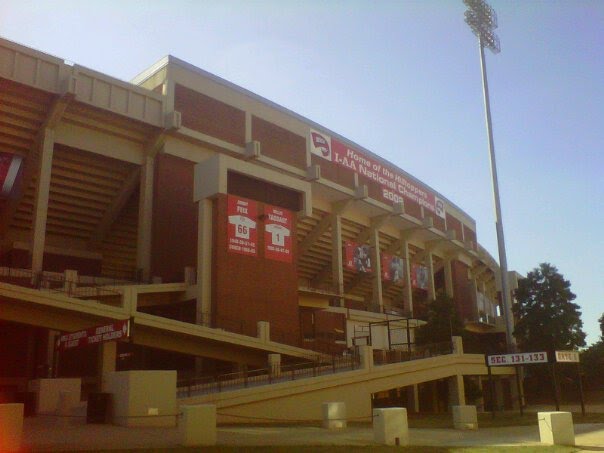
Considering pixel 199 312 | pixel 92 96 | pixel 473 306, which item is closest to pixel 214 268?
pixel 199 312

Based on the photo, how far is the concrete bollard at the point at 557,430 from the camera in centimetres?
1736

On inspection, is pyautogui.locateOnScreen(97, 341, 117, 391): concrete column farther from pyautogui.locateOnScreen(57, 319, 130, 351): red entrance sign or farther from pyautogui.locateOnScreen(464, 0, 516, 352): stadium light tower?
pyautogui.locateOnScreen(464, 0, 516, 352): stadium light tower

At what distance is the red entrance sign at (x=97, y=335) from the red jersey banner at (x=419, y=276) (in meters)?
47.5

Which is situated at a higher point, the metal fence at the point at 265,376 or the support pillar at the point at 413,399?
the metal fence at the point at 265,376

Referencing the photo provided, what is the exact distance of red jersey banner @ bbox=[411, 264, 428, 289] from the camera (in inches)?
2720

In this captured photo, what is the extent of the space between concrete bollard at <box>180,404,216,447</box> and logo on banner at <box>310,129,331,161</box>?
39932 mm

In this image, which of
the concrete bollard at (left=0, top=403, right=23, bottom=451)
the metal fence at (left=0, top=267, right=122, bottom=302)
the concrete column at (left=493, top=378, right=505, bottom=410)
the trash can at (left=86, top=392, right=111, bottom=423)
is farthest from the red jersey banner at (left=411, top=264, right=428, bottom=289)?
the concrete bollard at (left=0, top=403, right=23, bottom=451)

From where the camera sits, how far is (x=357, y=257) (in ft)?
197

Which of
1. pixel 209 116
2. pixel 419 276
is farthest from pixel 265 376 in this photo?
pixel 419 276

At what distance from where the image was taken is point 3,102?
118 ft

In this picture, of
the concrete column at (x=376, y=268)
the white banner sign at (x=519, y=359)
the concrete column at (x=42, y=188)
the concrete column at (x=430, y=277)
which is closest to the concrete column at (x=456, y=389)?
the white banner sign at (x=519, y=359)

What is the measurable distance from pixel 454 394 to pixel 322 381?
14.6 m

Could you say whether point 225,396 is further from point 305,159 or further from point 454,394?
point 305,159

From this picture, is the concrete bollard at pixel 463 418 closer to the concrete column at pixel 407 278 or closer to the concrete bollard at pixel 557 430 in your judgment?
the concrete bollard at pixel 557 430
